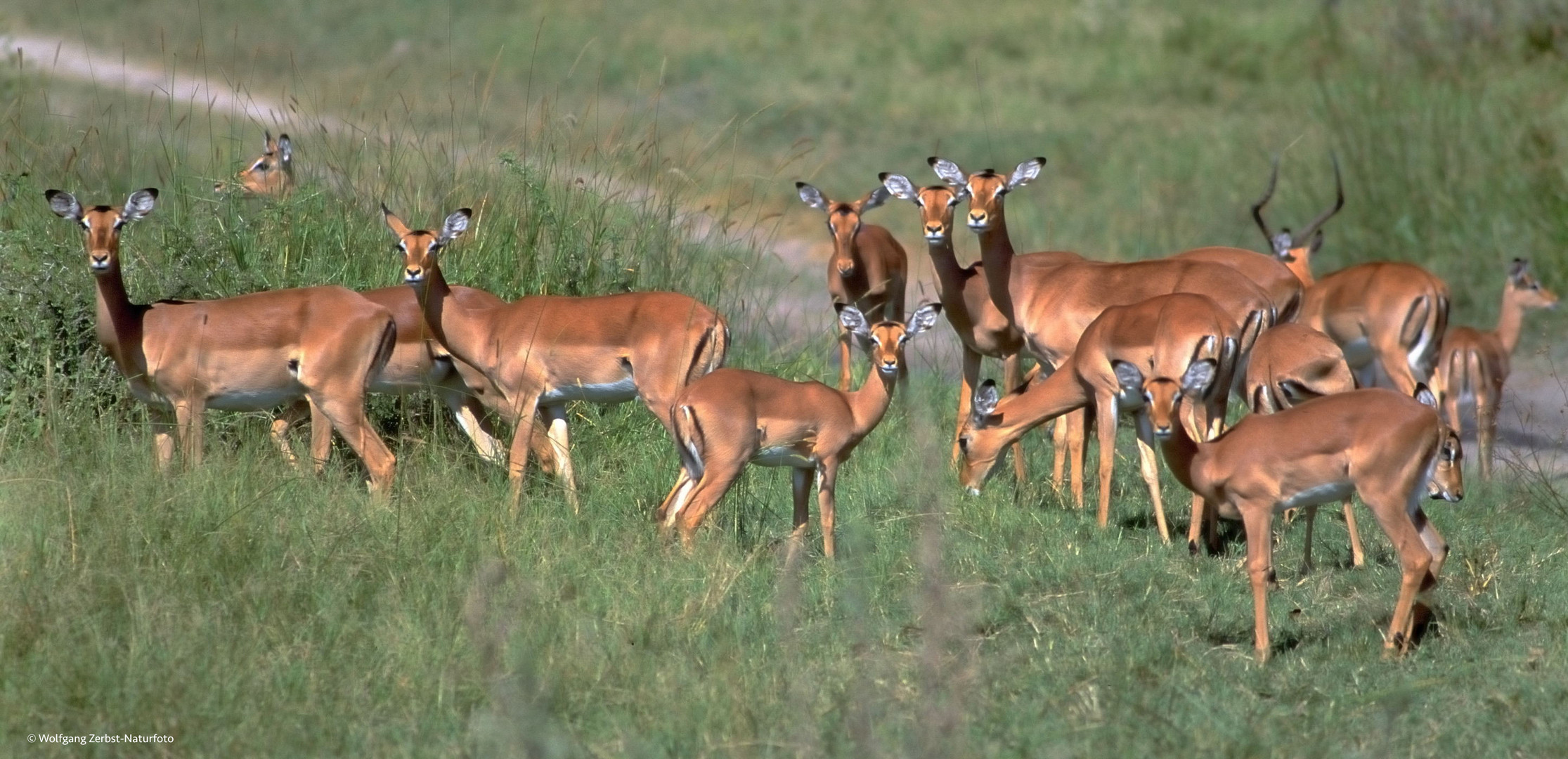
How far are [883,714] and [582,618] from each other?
1143mm

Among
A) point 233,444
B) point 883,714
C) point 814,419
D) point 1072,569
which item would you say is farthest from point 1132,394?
point 233,444

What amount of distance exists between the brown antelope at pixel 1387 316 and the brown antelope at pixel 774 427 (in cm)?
422

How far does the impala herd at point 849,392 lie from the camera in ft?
18.7

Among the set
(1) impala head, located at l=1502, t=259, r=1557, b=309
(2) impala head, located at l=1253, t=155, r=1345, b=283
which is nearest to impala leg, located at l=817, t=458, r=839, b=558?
(2) impala head, located at l=1253, t=155, r=1345, b=283

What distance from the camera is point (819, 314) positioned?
11.8 meters

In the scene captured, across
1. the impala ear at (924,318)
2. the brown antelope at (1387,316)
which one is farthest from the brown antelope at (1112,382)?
the brown antelope at (1387,316)

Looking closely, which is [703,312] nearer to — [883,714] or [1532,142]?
[883,714]

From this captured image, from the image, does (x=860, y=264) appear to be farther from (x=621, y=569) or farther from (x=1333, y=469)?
(x=1333, y=469)

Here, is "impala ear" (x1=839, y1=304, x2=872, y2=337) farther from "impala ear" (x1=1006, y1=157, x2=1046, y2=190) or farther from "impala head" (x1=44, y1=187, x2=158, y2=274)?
"impala head" (x1=44, y1=187, x2=158, y2=274)

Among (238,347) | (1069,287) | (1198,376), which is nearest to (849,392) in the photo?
(1198,376)

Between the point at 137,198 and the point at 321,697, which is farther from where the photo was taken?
the point at 137,198

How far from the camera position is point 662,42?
79.2 feet

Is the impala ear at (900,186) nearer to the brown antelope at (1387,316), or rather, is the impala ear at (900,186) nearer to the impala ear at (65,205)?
the brown antelope at (1387,316)

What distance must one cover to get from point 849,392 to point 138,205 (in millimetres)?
2983
